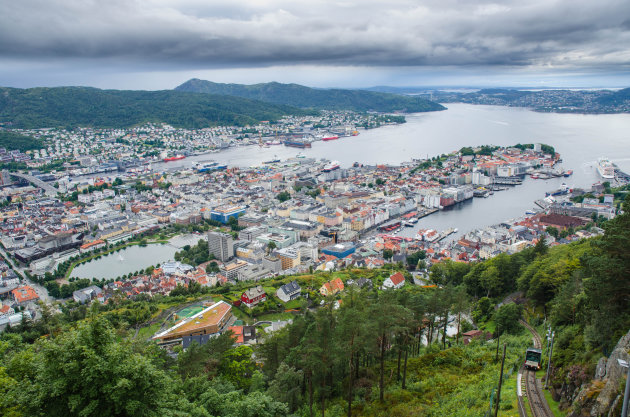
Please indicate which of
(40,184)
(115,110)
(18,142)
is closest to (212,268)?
(40,184)

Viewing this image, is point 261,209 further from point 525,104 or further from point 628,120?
point 525,104

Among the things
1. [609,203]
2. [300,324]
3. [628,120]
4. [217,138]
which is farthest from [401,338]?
[628,120]

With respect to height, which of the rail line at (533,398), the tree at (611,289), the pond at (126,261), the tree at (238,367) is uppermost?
the tree at (611,289)

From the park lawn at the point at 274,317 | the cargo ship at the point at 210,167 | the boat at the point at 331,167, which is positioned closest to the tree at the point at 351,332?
the park lawn at the point at 274,317

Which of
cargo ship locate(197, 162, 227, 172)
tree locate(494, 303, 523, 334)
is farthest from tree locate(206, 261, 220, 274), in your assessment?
cargo ship locate(197, 162, 227, 172)

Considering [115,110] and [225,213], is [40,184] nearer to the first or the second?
[225,213]

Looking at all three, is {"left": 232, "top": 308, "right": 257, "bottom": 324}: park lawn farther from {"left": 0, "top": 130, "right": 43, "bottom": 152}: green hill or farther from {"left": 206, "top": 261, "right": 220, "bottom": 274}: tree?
{"left": 0, "top": 130, "right": 43, "bottom": 152}: green hill

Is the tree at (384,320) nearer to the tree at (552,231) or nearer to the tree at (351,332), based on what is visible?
the tree at (351,332)
